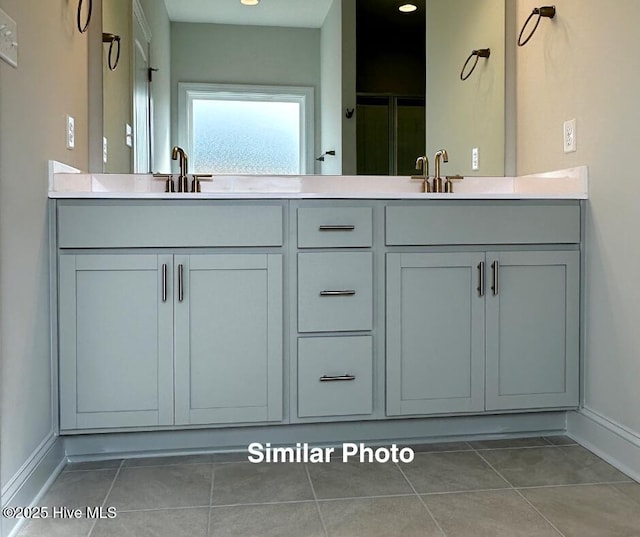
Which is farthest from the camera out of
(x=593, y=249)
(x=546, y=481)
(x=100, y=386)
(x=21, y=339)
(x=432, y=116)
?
(x=432, y=116)

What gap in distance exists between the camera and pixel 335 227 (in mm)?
2203

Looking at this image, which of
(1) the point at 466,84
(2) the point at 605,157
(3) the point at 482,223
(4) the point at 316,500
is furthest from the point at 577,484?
(1) the point at 466,84

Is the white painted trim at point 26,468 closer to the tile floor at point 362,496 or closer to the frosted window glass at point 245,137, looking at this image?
the tile floor at point 362,496

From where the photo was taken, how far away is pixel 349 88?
2668mm

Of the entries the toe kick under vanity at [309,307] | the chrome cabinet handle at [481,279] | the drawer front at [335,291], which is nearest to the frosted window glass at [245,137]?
the toe kick under vanity at [309,307]

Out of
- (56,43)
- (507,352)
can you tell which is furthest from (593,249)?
(56,43)

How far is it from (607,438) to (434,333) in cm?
65

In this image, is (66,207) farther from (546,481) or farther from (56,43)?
(546,481)

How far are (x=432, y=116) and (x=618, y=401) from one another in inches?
51.2

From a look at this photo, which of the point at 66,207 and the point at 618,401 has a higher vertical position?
the point at 66,207

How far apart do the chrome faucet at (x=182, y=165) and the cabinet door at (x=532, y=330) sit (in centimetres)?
115

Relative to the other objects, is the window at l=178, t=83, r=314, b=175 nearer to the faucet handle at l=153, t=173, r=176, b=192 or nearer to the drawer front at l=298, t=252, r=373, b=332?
the faucet handle at l=153, t=173, r=176, b=192

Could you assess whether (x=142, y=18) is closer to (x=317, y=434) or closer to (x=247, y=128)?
(x=247, y=128)

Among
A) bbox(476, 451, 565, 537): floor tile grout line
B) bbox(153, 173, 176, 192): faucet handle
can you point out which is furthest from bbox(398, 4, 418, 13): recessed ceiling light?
bbox(476, 451, 565, 537): floor tile grout line
